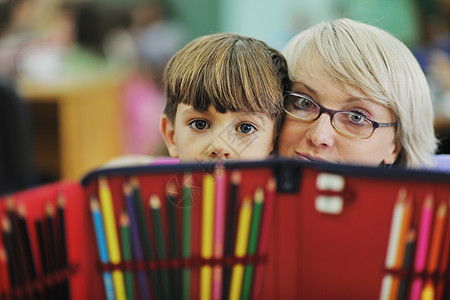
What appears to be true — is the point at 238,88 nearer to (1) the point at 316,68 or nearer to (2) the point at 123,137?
(1) the point at 316,68

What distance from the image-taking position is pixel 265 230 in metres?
0.48

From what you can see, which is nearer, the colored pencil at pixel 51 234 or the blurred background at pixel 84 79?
the colored pencil at pixel 51 234

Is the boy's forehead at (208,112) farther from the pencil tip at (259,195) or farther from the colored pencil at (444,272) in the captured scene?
the colored pencil at (444,272)

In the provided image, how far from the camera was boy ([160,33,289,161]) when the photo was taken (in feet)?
1.66

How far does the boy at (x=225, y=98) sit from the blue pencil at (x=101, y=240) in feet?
0.34

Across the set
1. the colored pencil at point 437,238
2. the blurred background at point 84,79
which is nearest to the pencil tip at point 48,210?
the colored pencil at point 437,238

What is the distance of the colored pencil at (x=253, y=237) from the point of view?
0.47m

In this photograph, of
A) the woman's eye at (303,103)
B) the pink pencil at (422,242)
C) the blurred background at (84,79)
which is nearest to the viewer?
the pink pencil at (422,242)

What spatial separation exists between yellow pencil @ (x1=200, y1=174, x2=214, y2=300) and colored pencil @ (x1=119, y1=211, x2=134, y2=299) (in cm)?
7

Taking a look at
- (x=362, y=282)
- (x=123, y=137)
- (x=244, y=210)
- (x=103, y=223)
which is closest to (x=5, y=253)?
(x=103, y=223)

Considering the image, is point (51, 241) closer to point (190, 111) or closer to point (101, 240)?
point (101, 240)

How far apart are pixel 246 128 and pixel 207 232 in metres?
0.11

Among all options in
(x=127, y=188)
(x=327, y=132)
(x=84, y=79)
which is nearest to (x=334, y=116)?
(x=327, y=132)

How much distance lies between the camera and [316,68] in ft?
1.82
